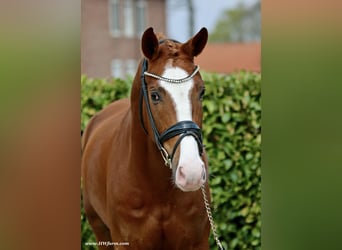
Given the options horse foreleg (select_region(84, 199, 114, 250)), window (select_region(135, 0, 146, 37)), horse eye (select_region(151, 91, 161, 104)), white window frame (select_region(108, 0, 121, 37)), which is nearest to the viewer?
horse eye (select_region(151, 91, 161, 104))

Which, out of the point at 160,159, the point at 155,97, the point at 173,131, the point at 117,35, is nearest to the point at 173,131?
the point at 173,131

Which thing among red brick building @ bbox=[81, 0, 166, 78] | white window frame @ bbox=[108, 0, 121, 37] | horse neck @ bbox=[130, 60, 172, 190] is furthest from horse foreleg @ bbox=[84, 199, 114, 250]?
white window frame @ bbox=[108, 0, 121, 37]

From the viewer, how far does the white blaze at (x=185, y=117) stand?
7.28ft

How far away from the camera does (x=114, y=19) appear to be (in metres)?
5.88

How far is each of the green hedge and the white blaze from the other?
1930 mm

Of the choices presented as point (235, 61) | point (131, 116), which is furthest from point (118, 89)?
point (131, 116)

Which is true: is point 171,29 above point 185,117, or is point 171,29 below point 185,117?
above

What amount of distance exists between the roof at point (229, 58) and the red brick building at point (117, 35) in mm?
570

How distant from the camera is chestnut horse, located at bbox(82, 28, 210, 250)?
236cm

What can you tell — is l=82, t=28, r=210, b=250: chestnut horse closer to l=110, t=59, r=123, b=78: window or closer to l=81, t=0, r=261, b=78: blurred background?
l=81, t=0, r=261, b=78: blurred background

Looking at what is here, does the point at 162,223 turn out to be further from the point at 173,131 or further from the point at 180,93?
the point at 180,93

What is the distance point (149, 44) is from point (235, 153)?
1.99 metres
